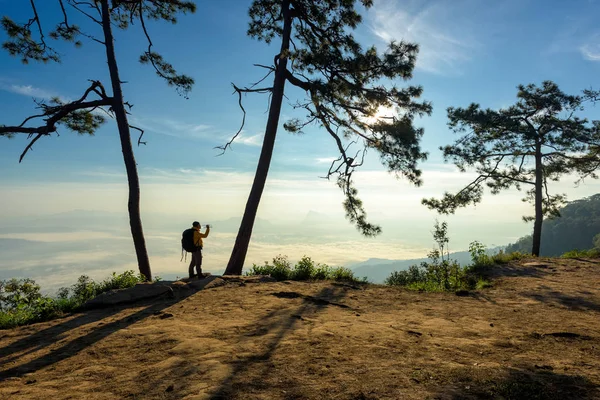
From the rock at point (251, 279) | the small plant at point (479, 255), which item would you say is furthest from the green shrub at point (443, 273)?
the rock at point (251, 279)

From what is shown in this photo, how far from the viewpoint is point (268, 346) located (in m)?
4.77

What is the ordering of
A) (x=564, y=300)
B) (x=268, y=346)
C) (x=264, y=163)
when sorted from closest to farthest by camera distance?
(x=268, y=346), (x=564, y=300), (x=264, y=163)

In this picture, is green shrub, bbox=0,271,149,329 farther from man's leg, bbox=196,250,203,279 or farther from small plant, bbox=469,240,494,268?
small plant, bbox=469,240,494,268

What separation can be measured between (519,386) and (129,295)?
8.22 meters

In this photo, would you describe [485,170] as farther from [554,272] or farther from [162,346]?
[162,346]

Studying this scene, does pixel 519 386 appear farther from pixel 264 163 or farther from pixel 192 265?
pixel 264 163

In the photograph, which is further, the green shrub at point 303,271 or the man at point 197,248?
the green shrub at point 303,271

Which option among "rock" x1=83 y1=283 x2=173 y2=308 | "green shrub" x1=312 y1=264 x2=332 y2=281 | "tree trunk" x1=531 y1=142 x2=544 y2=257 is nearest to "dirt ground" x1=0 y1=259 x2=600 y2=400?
"rock" x1=83 y1=283 x2=173 y2=308

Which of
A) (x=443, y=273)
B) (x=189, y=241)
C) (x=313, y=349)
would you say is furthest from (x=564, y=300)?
(x=189, y=241)

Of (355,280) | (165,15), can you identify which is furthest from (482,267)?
(165,15)

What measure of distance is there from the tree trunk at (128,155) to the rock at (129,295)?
9.73 ft

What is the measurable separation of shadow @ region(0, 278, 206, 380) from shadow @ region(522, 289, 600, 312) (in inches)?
352

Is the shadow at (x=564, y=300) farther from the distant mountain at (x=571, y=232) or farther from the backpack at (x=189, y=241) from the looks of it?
the distant mountain at (x=571, y=232)

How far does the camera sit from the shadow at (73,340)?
192 inches
